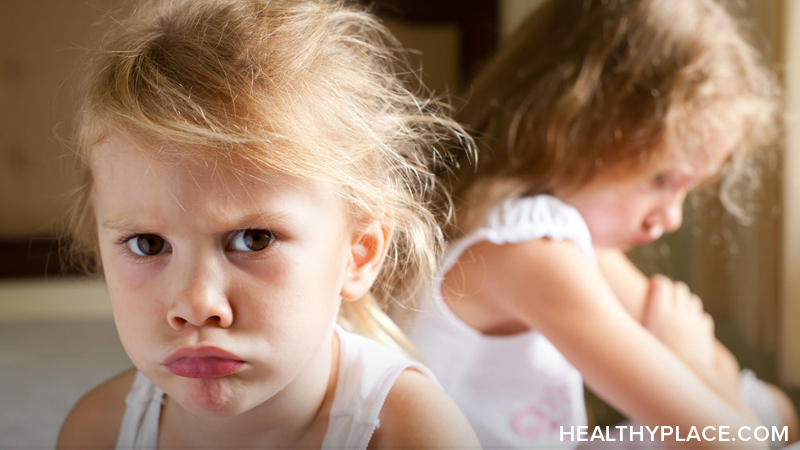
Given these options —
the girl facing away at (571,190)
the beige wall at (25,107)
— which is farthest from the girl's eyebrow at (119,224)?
the beige wall at (25,107)

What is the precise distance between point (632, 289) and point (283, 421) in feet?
1.89

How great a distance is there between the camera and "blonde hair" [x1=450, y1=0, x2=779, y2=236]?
26.5 inches

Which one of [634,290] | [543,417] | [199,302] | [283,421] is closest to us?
[199,302]

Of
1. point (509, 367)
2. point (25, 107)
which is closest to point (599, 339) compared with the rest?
point (509, 367)

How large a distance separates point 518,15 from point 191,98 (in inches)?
55.3

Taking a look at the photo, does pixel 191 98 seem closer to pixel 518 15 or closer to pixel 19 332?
pixel 19 332

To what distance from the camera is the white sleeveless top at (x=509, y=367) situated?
0.68m

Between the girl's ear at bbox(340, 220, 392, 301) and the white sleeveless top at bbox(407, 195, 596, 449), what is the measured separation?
20cm

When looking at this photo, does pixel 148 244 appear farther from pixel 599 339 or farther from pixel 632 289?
pixel 632 289

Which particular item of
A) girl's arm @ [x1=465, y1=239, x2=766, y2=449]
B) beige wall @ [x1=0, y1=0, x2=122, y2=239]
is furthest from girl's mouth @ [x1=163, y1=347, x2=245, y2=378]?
beige wall @ [x1=0, y1=0, x2=122, y2=239]

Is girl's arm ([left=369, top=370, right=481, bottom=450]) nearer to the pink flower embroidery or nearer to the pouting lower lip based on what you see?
the pouting lower lip

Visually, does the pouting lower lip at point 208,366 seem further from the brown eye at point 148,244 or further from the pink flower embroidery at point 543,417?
the pink flower embroidery at point 543,417

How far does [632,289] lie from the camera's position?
0.90 metres

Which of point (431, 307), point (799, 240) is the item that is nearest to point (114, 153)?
point (431, 307)
